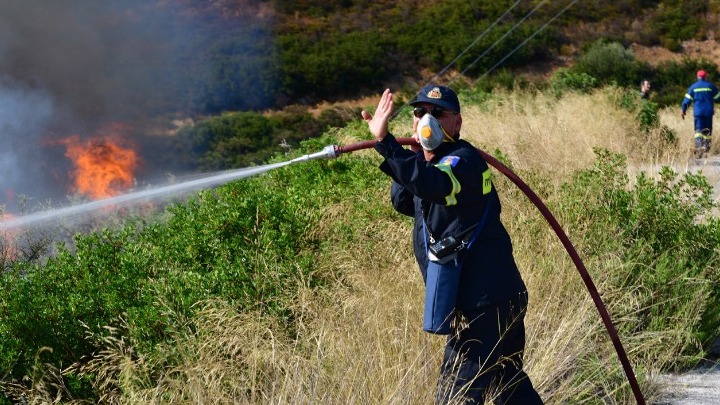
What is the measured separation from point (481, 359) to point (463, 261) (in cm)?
44

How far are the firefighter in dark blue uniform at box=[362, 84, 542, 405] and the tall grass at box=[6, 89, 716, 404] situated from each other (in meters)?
0.25

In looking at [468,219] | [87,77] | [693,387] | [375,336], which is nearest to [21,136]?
[87,77]

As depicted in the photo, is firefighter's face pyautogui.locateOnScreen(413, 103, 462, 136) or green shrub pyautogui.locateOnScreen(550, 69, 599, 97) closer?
firefighter's face pyautogui.locateOnScreen(413, 103, 462, 136)

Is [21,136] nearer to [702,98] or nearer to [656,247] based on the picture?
[702,98]

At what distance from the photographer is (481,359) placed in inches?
155

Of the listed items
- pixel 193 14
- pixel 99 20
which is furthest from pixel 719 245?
pixel 193 14

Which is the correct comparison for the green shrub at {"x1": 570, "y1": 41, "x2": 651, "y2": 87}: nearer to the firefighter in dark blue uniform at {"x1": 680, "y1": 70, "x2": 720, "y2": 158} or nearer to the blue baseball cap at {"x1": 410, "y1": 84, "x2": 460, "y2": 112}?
the firefighter in dark blue uniform at {"x1": 680, "y1": 70, "x2": 720, "y2": 158}

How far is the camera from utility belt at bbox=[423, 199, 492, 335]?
150 inches

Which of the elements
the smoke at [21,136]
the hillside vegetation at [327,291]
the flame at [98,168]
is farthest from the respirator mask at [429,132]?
the smoke at [21,136]

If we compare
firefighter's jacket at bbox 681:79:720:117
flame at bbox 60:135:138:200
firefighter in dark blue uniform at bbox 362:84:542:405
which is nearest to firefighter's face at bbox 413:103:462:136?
firefighter in dark blue uniform at bbox 362:84:542:405

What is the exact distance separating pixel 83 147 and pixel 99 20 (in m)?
7.77

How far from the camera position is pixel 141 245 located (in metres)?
6.61

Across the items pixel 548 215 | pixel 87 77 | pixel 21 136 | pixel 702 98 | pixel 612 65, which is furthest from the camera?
pixel 612 65

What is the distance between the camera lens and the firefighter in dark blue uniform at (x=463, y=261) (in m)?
3.81
